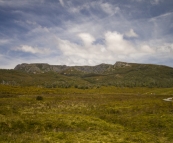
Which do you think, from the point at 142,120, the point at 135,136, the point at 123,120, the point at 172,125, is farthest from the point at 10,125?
the point at 172,125

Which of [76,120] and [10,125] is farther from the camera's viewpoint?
[76,120]

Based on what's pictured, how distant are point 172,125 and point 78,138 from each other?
1594 centimetres

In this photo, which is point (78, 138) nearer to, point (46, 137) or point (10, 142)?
point (46, 137)

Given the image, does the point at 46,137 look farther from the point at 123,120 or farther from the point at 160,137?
the point at 123,120

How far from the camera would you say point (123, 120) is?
95.2 ft

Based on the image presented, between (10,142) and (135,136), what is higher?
(10,142)

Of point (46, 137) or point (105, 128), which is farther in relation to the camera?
point (105, 128)

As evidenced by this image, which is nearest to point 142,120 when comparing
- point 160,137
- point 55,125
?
point 160,137

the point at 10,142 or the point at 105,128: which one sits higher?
the point at 10,142

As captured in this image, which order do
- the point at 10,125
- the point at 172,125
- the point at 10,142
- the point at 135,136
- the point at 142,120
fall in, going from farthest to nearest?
the point at 142,120
the point at 172,125
the point at 10,125
the point at 135,136
the point at 10,142

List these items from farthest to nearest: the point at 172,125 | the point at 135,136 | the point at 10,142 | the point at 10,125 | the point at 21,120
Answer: the point at 172,125 < the point at 21,120 < the point at 10,125 < the point at 135,136 < the point at 10,142

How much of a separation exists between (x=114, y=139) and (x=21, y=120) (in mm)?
12864

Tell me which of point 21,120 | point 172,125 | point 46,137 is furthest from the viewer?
point 172,125

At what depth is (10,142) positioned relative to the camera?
1455 centimetres
